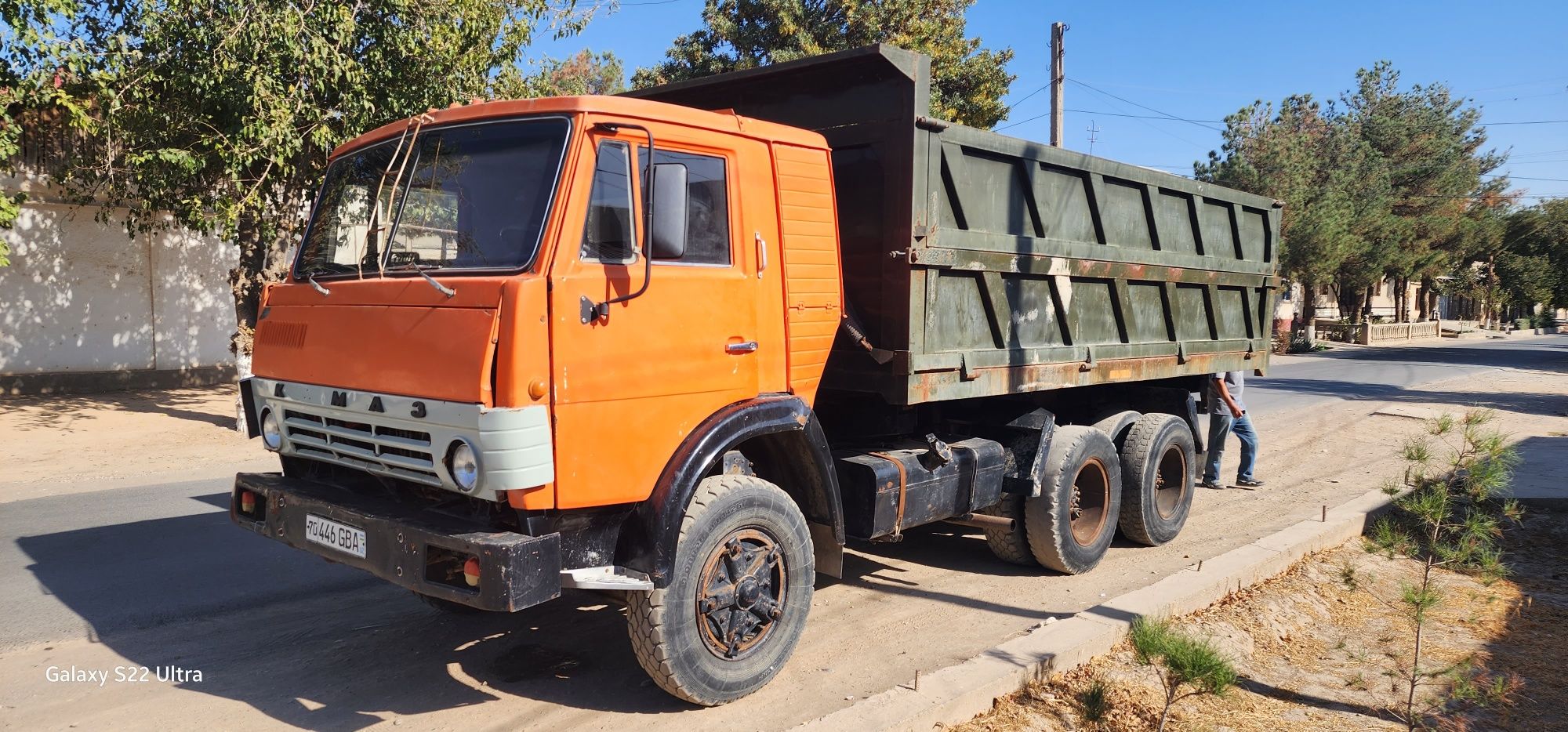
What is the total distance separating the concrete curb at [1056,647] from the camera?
12.3ft

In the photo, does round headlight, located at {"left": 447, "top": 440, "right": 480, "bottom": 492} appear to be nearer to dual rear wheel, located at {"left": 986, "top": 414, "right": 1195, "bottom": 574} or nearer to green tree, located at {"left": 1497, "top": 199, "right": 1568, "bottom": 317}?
dual rear wheel, located at {"left": 986, "top": 414, "right": 1195, "bottom": 574}

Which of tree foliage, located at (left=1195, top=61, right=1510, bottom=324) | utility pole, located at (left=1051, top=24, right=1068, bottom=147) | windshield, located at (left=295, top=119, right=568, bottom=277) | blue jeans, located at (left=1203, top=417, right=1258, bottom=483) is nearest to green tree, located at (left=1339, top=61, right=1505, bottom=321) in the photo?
tree foliage, located at (left=1195, top=61, right=1510, bottom=324)

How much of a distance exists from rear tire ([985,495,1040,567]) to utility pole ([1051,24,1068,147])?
13671 millimetres

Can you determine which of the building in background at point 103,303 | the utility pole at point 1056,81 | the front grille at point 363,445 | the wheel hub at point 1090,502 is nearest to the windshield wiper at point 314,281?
the front grille at point 363,445

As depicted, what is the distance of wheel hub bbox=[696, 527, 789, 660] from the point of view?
394 centimetres

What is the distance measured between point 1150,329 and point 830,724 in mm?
4280

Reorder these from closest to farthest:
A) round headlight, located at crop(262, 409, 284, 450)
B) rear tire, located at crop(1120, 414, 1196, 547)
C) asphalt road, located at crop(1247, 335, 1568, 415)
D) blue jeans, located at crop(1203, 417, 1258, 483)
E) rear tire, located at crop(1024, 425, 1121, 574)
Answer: round headlight, located at crop(262, 409, 284, 450)
rear tire, located at crop(1024, 425, 1121, 574)
rear tire, located at crop(1120, 414, 1196, 547)
blue jeans, located at crop(1203, 417, 1258, 483)
asphalt road, located at crop(1247, 335, 1568, 415)

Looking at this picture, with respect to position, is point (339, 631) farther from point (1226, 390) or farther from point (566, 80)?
point (566, 80)

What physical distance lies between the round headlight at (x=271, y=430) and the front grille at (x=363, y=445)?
0.33ft

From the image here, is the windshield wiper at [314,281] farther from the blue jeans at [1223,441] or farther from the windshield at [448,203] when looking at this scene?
the blue jeans at [1223,441]

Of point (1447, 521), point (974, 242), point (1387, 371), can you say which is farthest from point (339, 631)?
Answer: point (1387, 371)

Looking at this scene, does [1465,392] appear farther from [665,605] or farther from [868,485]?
[665,605]

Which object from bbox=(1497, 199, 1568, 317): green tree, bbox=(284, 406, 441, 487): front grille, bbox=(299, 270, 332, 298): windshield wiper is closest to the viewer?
bbox=(284, 406, 441, 487): front grille

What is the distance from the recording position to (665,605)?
3715mm
